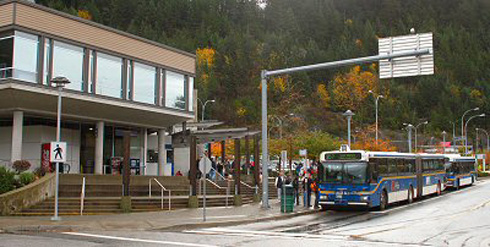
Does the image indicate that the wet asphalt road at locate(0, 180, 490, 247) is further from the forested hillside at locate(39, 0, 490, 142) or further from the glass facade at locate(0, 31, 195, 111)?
the forested hillside at locate(39, 0, 490, 142)

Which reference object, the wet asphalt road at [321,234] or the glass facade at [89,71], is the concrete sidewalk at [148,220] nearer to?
the wet asphalt road at [321,234]

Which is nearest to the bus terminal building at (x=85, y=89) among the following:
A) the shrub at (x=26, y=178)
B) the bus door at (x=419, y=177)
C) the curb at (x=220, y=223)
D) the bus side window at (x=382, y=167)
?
the shrub at (x=26, y=178)

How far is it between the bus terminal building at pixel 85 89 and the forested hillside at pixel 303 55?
178 feet

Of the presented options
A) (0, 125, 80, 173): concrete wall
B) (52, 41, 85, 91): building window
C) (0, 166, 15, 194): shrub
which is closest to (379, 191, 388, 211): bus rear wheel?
(0, 166, 15, 194): shrub

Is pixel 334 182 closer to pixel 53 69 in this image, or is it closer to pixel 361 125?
pixel 53 69

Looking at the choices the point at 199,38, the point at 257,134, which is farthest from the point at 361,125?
the point at 257,134

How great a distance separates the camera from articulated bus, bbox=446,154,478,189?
39875 millimetres

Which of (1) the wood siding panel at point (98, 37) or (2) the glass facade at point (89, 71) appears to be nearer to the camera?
(2) the glass facade at point (89, 71)

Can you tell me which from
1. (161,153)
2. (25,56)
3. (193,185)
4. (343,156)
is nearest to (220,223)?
(193,185)

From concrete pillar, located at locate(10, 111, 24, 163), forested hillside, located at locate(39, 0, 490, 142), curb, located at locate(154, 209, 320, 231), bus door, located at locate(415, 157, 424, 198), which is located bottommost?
curb, located at locate(154, 209, 320, 231)

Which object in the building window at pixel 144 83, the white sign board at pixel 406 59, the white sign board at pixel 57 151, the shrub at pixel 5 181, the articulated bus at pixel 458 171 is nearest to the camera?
the white sign board at pixel 406 59

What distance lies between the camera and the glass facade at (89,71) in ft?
83.1

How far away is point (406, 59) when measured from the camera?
18141mm

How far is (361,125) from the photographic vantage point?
10606cm
